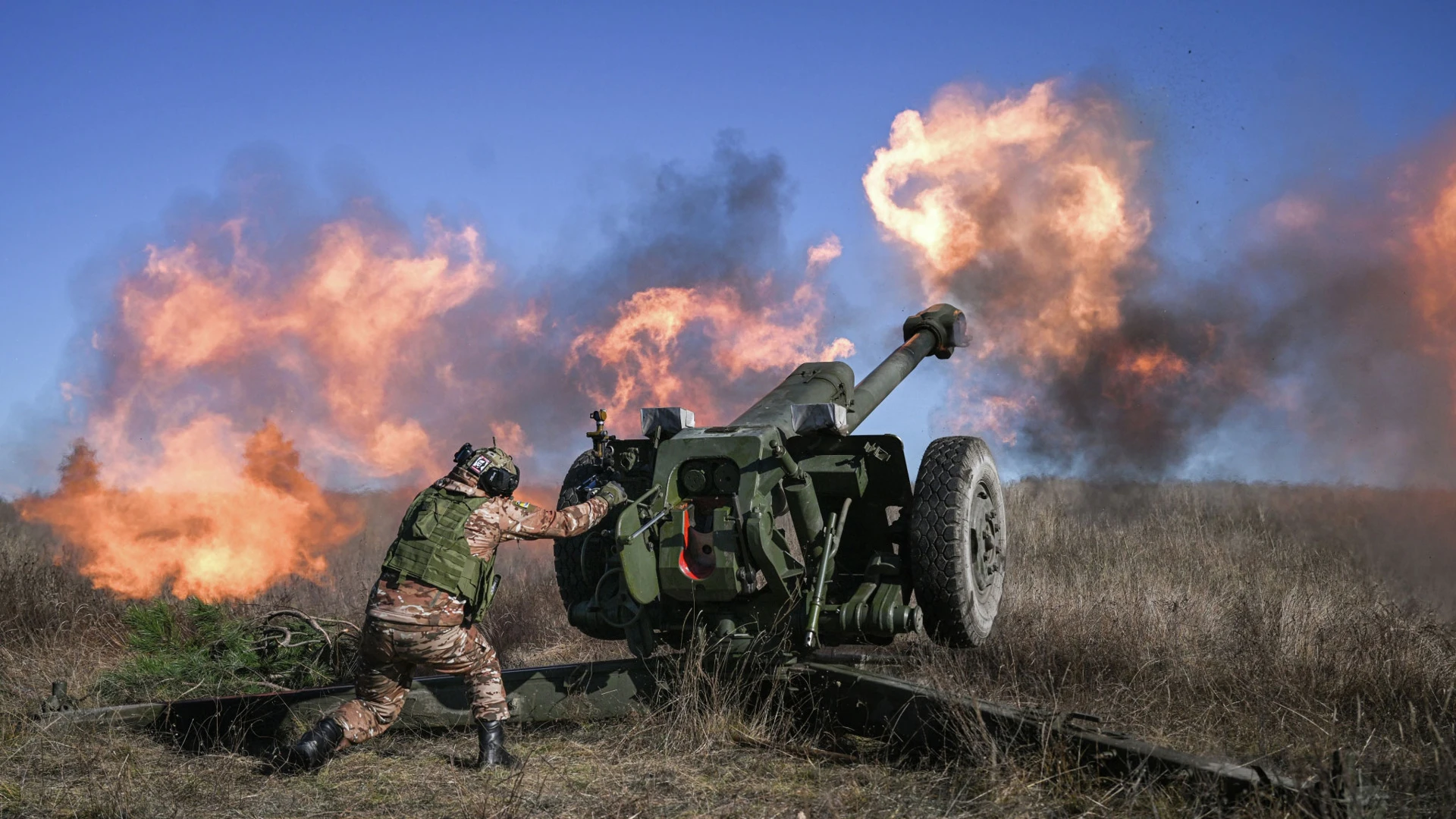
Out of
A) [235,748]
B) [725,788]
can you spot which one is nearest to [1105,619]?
[725,788]

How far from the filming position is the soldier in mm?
5992

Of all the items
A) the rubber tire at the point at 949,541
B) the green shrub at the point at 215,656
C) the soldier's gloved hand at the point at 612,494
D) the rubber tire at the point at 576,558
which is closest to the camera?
the soldier's gloved hand at the point at 612,494

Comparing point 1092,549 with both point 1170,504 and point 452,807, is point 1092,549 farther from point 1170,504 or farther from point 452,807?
point 452,807

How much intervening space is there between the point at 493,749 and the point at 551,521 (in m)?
1.22

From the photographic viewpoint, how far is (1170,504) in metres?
14.9

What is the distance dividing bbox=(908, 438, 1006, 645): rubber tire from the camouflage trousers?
8.03ft

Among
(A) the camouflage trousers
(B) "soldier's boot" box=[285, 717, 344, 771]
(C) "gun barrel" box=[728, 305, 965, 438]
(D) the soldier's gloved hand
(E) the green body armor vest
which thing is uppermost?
(C) "gun barrel" box=[728, 305, 965, 438]

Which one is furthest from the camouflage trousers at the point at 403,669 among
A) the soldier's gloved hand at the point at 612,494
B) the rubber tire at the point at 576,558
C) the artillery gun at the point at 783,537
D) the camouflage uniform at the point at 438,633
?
the rubber tire at the point at 576,558

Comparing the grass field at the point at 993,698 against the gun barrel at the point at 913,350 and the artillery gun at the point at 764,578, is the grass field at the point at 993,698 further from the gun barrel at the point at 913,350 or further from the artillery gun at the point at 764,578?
the gun barrel at the point at 913,350

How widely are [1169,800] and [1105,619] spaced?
3567 millimetres

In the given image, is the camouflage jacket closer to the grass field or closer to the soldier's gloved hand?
the soldier's gloved hand

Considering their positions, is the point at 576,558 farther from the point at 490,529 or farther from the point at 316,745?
the point at 316,745

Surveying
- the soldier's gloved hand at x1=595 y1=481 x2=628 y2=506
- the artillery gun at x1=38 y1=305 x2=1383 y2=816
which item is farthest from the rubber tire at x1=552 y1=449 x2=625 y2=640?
the soldier's gloved hand at x1=595 y1=481 x2=628 y2=506

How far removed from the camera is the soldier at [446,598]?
5992 mm
